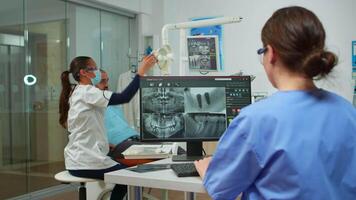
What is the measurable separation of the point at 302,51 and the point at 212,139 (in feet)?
3.04

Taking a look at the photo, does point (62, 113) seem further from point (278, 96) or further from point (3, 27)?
point (278, 96)

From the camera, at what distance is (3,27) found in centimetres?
345

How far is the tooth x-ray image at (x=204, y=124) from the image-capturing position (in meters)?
1.82

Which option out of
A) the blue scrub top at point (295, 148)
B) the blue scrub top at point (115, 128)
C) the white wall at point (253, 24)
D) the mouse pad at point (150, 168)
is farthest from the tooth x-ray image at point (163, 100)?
the white wall at point (253, 24)

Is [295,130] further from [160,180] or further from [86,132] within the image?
[86,132]

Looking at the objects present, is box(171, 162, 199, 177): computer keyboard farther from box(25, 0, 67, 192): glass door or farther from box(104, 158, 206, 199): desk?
box(25, 0, 67, 192): glass door

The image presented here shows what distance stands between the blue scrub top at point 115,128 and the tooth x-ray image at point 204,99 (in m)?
1.27

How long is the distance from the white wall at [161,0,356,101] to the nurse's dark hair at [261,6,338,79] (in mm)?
3202

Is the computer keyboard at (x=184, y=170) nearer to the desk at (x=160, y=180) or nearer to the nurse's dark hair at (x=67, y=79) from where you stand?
the desk at (x=160, y=180)

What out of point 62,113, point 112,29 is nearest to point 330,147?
point 62,113

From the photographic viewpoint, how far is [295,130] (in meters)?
0.95

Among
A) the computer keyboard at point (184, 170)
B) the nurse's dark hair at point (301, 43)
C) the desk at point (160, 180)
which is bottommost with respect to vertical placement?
the desk at point (160, 180)

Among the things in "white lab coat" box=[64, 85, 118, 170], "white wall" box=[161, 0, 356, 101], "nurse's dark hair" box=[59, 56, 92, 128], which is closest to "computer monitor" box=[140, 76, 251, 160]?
"white lab coat" box=[64, 85, 118, 170]

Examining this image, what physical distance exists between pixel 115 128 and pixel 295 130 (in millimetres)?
2239
